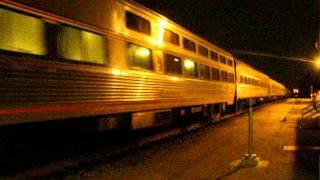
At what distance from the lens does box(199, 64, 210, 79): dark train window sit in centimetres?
1629

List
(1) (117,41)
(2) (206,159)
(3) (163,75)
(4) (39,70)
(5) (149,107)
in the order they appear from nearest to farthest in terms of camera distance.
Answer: (4) (39,70) → (2) (206,159) → (1) (117,41) → (5) (149,107) → (3) (163,75)


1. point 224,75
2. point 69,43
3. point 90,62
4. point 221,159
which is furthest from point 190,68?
point 69,43

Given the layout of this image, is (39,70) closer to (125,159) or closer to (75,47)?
(75,47)

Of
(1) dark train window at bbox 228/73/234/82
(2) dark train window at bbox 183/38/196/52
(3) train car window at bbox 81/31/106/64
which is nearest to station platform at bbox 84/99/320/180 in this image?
(3) train car window at bbox 81/31/106/64

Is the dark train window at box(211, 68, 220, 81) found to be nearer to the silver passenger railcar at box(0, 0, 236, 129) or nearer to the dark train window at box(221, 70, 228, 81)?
the dark train window at box(221, 70, 228, 81)

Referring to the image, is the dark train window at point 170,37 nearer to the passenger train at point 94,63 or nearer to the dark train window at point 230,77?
the passenger train at point 94,63

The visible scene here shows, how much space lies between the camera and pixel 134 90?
10.6 metres

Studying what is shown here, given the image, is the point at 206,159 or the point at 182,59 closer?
the point at 206,159

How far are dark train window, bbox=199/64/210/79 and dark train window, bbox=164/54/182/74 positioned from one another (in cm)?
248

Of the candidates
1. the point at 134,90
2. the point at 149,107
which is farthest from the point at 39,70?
the point at 149,107

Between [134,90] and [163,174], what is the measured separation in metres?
3.22

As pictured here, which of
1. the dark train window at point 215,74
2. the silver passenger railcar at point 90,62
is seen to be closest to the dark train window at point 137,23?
the silver passenger railcar at point 90,62

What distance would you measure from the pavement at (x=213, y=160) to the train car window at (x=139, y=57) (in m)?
1.99

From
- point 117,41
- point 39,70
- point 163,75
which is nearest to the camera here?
point 39,70
